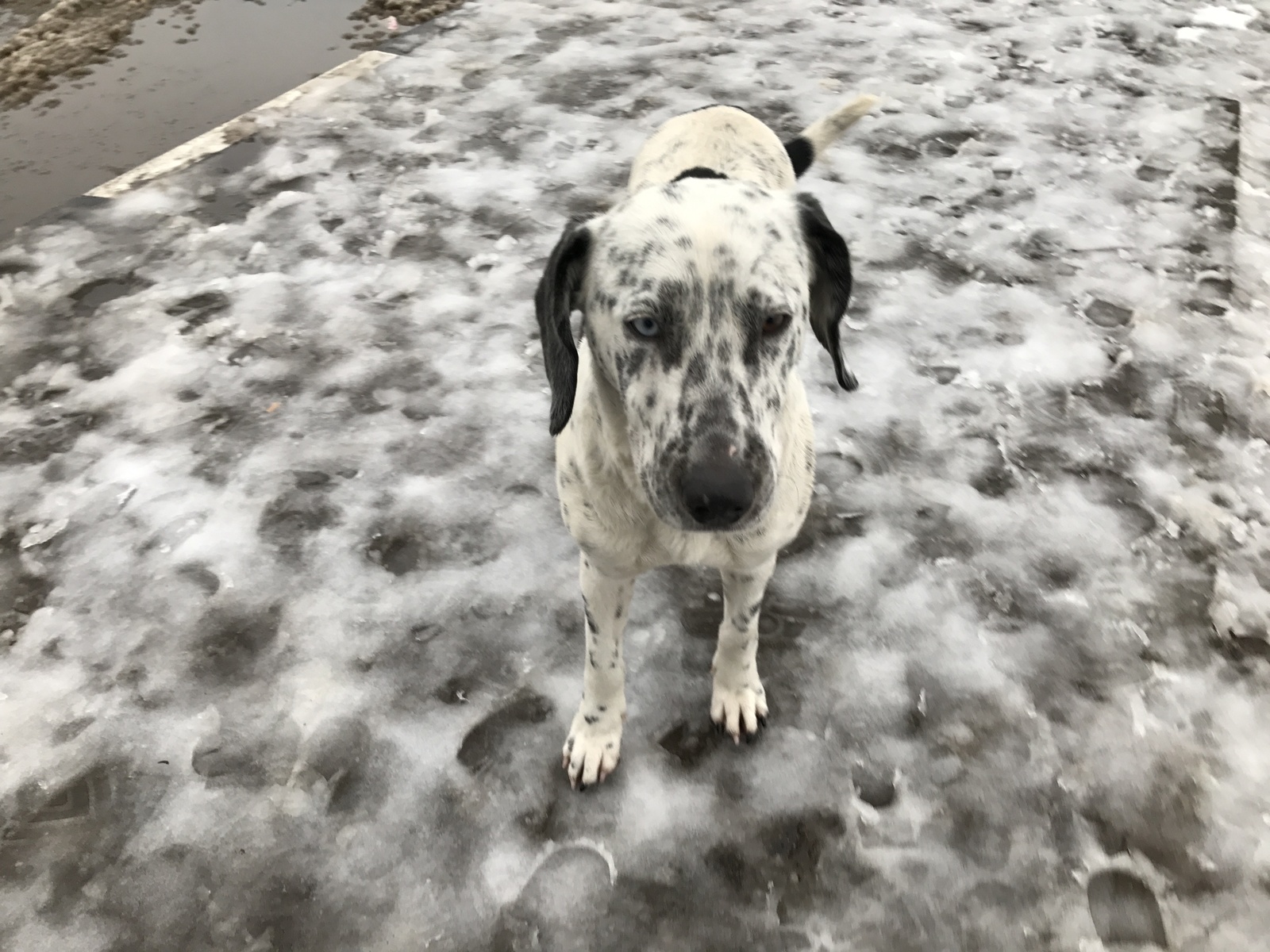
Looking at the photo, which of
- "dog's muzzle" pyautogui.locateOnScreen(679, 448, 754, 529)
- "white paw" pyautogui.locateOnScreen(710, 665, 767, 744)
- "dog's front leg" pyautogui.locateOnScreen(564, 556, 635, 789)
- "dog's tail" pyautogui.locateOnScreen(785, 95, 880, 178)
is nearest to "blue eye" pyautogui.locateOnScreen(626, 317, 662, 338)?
"dog's muzzle" pyautogui.locateOnScreen(679, 448, 754, 529)

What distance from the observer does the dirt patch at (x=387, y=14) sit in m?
5.54

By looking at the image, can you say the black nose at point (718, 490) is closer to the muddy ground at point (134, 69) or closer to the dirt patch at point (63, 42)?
the muddy ground at point (134, 69)

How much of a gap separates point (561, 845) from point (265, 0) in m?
6.33

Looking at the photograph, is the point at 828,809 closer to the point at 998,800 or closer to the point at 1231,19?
the point at 998,800

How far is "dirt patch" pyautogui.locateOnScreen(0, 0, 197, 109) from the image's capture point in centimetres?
479

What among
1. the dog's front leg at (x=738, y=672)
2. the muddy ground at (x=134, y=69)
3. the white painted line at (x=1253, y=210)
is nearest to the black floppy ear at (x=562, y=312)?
the dog's front leg at (x=738, y=672)

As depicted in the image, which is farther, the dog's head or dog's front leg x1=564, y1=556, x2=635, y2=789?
dog's front leg x1=564, y1=556, x2=635, y2=789

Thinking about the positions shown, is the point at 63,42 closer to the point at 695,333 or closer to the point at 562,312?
the point at 562,312

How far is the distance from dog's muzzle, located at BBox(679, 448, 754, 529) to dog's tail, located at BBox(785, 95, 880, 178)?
6.56ft

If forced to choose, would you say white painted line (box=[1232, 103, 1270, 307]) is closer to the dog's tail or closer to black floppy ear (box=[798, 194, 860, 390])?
the dog's tail

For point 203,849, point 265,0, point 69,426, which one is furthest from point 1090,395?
point 265,0

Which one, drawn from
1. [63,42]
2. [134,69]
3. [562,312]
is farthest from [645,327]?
[63,42]

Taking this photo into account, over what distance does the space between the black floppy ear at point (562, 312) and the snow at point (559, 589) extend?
0.98 meters

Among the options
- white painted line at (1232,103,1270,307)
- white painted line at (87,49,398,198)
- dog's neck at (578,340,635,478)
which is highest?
dog's neck at (578,340,635,478)
